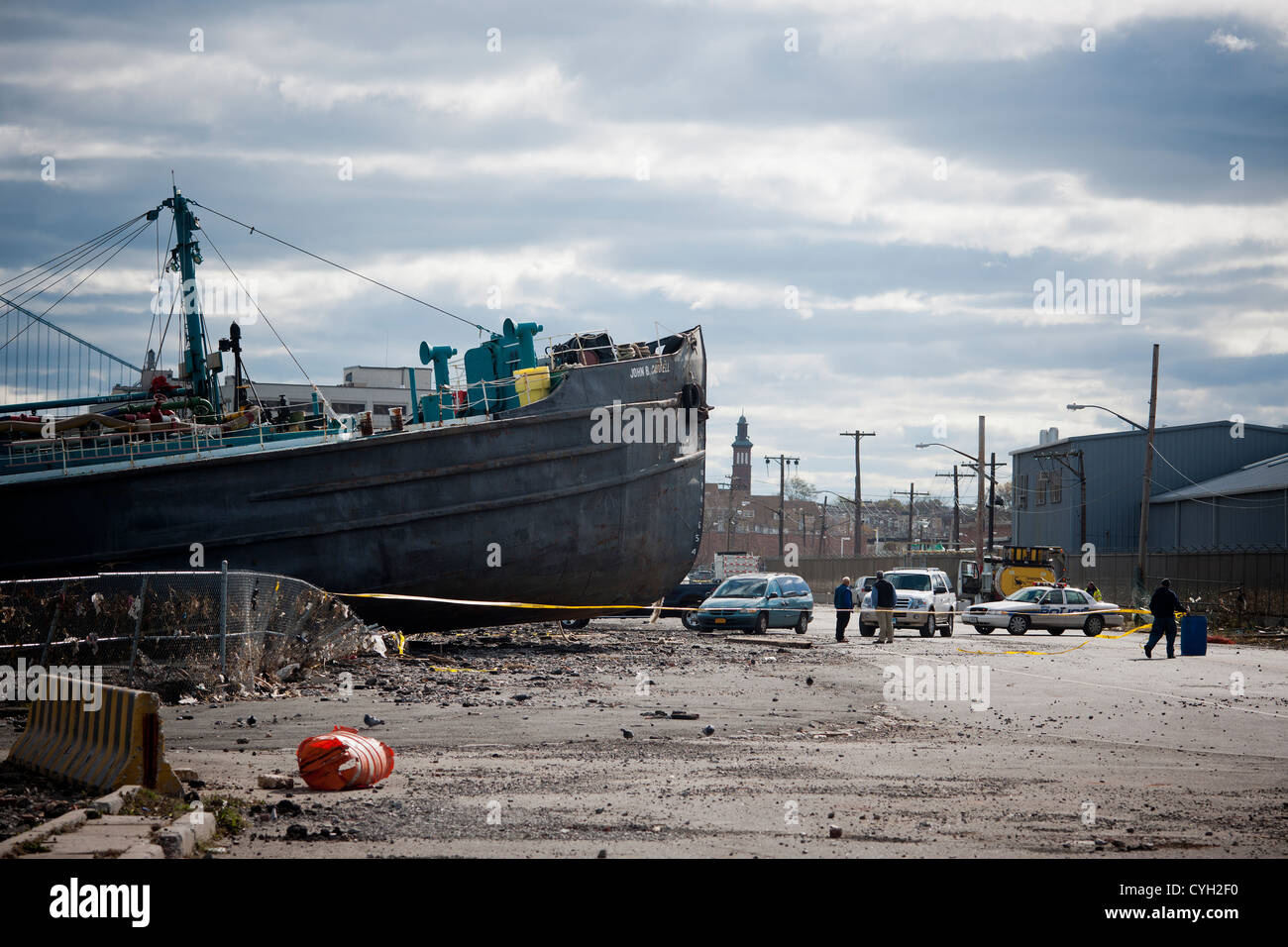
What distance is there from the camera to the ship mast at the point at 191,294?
2530 cm

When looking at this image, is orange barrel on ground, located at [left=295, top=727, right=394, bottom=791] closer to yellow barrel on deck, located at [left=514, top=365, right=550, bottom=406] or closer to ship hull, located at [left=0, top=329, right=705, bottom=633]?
ship hull, located at [left=0, top=329, right=705, bottom=633]

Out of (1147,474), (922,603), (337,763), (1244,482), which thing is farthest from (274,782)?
(1244,482)

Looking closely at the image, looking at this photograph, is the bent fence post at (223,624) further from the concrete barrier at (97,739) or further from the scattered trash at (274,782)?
the scattered trash at (274,782)

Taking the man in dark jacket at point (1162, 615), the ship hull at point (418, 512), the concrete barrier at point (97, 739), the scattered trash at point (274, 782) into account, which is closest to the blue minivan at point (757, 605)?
the ship hull at point (418, 512)

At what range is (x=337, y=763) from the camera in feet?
26.3

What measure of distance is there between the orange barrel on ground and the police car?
30.0 meters

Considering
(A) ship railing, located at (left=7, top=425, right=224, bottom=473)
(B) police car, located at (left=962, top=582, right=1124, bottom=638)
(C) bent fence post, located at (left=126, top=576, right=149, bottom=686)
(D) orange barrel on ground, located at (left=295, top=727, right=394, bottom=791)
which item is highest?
(A) ship railing, located at (left=7, top=425, right=224, bottom=473)

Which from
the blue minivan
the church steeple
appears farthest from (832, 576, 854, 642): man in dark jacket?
the church steeple

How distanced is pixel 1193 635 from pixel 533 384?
14797mm

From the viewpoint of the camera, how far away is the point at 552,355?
2353 cm

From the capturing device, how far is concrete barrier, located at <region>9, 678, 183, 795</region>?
755 centimetres

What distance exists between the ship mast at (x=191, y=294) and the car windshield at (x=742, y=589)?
12690 millimetres

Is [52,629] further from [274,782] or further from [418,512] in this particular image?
[418,512]

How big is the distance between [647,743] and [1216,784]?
4.64 metres
